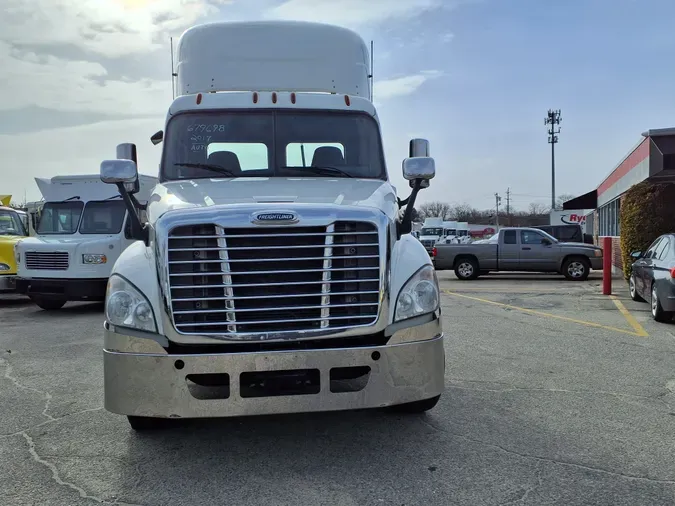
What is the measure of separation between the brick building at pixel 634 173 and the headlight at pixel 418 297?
46.7 ft

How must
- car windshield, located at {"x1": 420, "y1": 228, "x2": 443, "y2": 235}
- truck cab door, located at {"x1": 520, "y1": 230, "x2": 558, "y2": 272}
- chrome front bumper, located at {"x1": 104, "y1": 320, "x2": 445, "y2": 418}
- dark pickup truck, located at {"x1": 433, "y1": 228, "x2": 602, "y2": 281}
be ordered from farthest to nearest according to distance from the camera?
car windshield, located at {"x1": 420, "y1": 228, "x2": 443, "y2": 235} < truck cab door, located at {"x1": 520, "y1": 230, "x2": 558, "y2": 272} < dark pickup truck, located at {"x1": 433, "y1": 228, "x2": 602, "y2": 281} < chrome front bumper, located at {"x1": 104, "y1": 320, "x2": 445, "y2": 418}

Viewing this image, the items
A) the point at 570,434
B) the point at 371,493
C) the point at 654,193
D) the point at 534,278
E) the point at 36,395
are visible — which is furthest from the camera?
the point at 534,278

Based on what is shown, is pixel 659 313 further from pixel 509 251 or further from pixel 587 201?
pixel 587 201

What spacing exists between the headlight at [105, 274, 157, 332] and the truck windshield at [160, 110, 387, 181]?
1491mm

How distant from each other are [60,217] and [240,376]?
10030mm

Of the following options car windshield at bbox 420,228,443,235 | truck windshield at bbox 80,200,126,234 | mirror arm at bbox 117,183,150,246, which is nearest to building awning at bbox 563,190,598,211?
car windshield at bbox 420,228,443,235

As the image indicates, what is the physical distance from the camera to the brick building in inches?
690

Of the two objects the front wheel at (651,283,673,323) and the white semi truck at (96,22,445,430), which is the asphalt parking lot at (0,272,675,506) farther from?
the front wheel at (651,283,673,323)

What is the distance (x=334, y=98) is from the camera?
231 inches

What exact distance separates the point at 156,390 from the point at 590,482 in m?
2.68

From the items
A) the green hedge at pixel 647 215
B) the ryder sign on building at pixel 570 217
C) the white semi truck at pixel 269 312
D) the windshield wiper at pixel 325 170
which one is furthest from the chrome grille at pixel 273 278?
the ryder sign on building at pixel 570 217

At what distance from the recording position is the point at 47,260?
37.8ft

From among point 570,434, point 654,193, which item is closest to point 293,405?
point 570,434

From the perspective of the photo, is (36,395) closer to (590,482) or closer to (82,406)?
(82,406)
